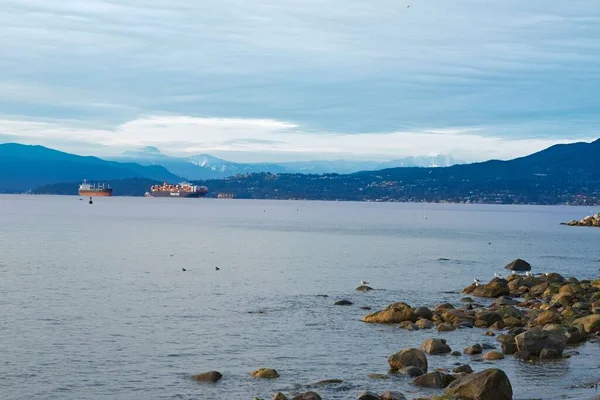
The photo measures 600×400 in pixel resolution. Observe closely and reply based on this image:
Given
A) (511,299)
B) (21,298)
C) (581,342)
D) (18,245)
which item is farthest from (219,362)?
(18,245)

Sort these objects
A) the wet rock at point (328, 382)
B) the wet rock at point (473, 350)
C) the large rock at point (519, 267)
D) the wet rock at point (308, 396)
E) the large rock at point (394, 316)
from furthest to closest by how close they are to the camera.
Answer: the large rock at point (519, 267), the large rock at point (394, 316), the wet rock at point (473, 350), the wet rock at point (328, 382), the wet rock at point (308, 396)

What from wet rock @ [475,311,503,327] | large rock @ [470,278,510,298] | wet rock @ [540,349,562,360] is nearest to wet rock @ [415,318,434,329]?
wet rock @ [475,311,503,327]

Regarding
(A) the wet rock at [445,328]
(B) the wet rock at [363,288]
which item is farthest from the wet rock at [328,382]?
(B) the wet rock at [363,288]

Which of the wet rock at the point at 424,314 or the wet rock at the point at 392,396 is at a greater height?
the wet rock at the point at 424,314

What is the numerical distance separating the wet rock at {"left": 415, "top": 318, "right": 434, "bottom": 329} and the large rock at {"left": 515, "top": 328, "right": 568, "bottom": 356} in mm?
5861

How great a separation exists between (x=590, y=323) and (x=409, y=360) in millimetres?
9904

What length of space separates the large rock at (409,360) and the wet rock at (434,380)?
59.1 inches

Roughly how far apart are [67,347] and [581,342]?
61.5 feet

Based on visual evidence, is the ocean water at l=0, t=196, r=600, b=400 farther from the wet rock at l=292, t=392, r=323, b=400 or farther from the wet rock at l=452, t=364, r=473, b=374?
the wet rock at l=292, t=392, r=323, b=400

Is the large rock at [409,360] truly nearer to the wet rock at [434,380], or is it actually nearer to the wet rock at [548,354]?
the wet rock at [434,380]

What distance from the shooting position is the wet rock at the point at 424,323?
3156 cm

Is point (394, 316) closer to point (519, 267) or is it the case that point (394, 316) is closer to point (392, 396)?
point (392, 396)

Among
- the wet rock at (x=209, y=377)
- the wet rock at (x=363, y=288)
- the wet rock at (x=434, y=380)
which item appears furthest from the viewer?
the wet rock at (x=363, y=288)

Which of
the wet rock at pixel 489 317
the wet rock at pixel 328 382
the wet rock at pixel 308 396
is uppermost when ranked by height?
the wet rock at pixel 489 317
